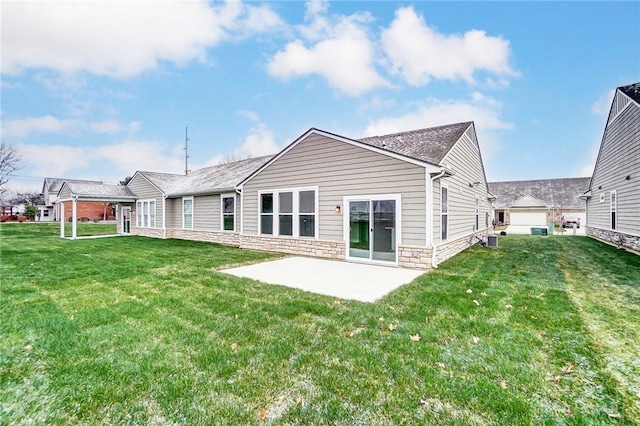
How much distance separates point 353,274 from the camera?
7230 mm

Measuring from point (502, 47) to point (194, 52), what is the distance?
46.4 ft

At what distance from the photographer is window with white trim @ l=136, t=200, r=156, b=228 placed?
58.2 feet

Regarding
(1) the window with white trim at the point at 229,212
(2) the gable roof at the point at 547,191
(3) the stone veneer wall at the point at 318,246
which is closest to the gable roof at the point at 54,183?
(1) the window with white trim at the point at 229,212

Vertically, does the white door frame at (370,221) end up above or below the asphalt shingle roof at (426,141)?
below

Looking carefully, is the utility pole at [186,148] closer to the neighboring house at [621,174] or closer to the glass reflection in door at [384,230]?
the glass reflection in door at [384,230]

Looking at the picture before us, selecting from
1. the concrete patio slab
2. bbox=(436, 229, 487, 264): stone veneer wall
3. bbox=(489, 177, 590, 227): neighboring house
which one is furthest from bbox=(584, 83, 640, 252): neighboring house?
bbox=(489, 177, 590, 227): neighboring house

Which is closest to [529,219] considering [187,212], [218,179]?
[218,179]

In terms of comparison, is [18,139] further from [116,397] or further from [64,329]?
[116,397]

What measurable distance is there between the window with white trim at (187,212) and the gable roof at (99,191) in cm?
493

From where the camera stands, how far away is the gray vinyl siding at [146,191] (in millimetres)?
17087

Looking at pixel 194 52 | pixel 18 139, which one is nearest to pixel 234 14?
pixel 194 52

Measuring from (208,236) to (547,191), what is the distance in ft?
127

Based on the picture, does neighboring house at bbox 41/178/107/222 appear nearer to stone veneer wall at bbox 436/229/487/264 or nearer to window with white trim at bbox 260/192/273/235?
window with white trim at bbox 260/192/273/235

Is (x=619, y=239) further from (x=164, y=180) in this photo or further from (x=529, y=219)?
(x=164, y=180)
